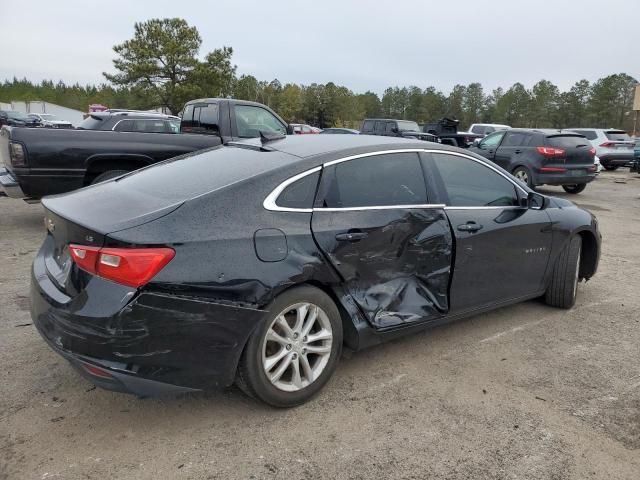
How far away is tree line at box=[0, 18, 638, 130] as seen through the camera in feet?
163

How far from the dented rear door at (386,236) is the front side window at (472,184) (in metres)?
0.24

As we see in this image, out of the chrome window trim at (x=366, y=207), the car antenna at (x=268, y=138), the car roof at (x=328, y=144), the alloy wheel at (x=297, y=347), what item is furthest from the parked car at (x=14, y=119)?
the alloy wheel at (x=297, y=347)

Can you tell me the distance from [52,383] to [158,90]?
169 ft

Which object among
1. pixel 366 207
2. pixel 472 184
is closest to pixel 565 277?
pixel 472 184

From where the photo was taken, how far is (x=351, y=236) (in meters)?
3.23

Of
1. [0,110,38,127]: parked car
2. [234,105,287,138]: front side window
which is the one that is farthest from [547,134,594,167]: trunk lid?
[0,110,38,127]: parked car

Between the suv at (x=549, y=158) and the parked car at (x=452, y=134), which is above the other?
the parked car at (x=452, y=134)

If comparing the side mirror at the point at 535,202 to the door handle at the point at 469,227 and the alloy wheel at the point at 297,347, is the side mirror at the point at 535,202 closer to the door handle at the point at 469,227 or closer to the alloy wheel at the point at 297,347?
the door handle at the point at 469,227

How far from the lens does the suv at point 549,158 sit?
1226cm

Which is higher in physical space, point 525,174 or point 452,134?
point 452,134

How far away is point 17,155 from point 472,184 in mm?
5406

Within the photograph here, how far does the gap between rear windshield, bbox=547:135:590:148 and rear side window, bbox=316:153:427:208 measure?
9858 millimetres

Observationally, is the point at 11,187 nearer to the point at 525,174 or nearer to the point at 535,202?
the point at 535,202

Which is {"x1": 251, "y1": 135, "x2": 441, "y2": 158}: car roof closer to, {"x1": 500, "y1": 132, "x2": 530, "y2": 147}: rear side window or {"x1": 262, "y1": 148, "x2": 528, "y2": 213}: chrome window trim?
{"x1": 262, "y1": 148, "x2": 528, "y2": 213}: chrome window trim
